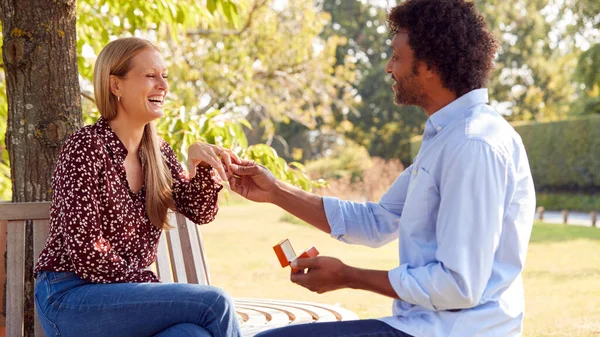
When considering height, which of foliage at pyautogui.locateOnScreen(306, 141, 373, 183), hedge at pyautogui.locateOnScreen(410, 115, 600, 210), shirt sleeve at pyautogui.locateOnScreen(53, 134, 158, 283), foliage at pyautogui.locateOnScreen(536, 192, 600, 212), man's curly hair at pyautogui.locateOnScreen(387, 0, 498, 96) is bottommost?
foliage at pyautogui.locateOnScreen(306, 141, 373, 183)

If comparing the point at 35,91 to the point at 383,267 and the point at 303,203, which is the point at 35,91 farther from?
the point at 383,267

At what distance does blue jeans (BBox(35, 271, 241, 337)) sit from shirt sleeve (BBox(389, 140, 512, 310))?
0.76m

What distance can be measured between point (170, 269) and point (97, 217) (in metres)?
0.90

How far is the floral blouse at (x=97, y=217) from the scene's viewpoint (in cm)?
266

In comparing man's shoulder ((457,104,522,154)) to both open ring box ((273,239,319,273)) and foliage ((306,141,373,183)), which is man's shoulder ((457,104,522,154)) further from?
foliage ((306,141,373,183))

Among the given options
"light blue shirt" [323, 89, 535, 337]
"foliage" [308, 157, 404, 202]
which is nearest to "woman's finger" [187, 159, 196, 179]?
"light blue shirt" [323, 89, 535, 337]

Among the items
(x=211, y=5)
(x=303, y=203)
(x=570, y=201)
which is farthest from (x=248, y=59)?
(x=570, y=201)

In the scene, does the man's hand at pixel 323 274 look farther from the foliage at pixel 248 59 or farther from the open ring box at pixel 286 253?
the foliage at pixel 248 59

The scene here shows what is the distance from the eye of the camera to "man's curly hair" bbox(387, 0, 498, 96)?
2.22 m

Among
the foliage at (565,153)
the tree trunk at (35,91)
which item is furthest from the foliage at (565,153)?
the tree trunk at (35,91)

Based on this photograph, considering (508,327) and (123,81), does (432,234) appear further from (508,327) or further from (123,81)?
(123,81)

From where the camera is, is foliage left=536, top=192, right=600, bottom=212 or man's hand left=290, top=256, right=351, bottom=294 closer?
man's hand left=290, top=256, right=351, bottom=294

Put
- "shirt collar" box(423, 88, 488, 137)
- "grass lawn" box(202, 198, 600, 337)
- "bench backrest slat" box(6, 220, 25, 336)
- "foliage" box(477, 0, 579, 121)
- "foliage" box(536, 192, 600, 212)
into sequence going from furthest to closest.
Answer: "foliage" box(477, 0, 579, 121)
"foliage" box(536, 192, 600, 212)
"grass lawn" box(202, 198, 600, 337)
"bench backrest slat" box(6, 220, 25, 336)
"shirt collar" box(423, 88, 488, 137)

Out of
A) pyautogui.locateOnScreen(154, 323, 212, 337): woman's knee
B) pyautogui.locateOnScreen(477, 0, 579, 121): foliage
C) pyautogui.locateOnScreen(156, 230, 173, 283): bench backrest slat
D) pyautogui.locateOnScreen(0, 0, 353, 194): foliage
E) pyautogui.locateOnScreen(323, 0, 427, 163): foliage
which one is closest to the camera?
pyautogui.locateOnScreen(154, 323, 212, 337): woman's knee
